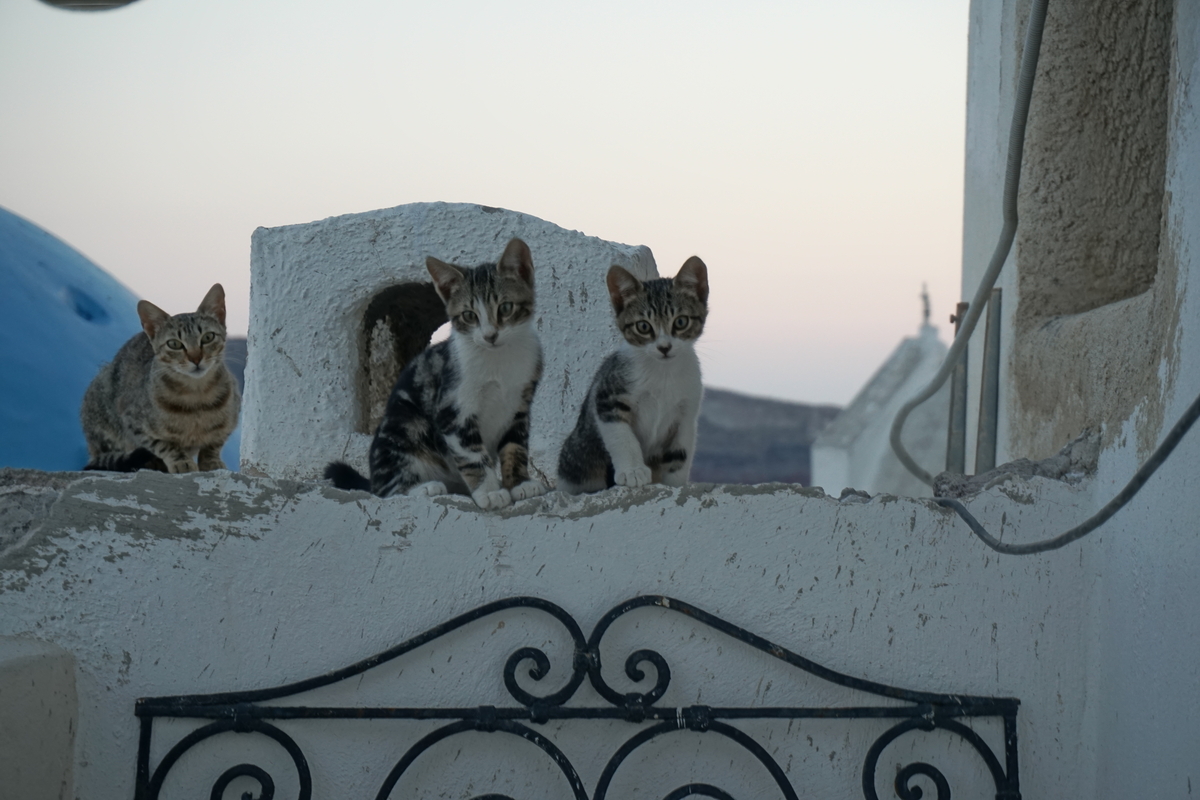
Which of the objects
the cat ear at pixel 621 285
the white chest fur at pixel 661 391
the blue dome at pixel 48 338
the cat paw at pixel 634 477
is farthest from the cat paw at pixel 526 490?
the blue dome at pixel 48 338

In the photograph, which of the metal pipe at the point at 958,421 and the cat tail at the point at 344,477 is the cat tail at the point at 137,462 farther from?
the metal pipe at the point at 958,421

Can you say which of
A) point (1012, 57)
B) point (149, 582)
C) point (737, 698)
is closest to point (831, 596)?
point (737, 698)

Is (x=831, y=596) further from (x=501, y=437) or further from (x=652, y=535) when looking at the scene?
(x=501, y=437)

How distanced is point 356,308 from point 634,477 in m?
1.63

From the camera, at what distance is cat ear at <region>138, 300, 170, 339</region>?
Answer: 8.39 ft

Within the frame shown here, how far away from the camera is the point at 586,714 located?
1633 mm

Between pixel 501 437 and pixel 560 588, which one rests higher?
pixel 501 437

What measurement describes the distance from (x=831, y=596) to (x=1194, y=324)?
697 mm

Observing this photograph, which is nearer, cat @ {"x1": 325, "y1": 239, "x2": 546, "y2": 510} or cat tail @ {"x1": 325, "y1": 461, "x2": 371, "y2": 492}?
cat @ {"x1": 325, "y1": 239, "x2": 546, "y2": 510}

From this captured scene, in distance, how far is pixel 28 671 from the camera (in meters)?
1.52

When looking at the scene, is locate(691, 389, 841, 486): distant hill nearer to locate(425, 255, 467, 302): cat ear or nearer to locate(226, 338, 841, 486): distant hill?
locate(226, 338, 841, 486): distant hill

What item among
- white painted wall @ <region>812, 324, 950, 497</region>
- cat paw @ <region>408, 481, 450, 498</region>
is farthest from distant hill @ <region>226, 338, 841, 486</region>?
cat paw @ <region>408, 481, 450, 498</region>

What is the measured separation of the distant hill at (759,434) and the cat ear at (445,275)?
12.5m

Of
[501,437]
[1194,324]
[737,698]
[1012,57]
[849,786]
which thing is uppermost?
[1012,57]
